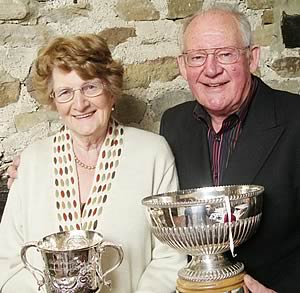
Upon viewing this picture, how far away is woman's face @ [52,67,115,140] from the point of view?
1709mm

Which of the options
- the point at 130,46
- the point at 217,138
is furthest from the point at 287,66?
the point at 217,138

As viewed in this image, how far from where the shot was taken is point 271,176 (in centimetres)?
173

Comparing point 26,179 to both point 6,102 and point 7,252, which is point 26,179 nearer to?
point 7,252

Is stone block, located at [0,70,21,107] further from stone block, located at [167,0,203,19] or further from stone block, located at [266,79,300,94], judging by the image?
stone block, located at [266,79,300,94]

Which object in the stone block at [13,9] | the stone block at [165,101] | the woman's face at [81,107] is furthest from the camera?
the stone block at [165,101]

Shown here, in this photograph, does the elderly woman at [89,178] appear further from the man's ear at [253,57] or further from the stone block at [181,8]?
the stone block at [181,8]

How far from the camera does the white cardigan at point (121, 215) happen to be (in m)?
1.72

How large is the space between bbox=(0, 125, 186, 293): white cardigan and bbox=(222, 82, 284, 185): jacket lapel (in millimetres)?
170

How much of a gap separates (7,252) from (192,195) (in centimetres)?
54

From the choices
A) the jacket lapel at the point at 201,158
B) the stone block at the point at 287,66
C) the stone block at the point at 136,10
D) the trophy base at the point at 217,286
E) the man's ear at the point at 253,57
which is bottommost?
the trophy base at the point at 217,286

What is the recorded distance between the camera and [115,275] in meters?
1.72

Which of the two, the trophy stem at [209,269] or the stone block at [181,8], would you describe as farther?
the stone block at [181,8]

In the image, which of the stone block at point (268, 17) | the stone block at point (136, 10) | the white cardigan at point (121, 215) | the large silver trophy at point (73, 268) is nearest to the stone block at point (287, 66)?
the stone block at point (268, 17)

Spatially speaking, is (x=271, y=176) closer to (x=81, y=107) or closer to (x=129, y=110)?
(x=81, y=107)
